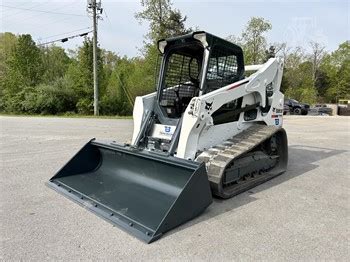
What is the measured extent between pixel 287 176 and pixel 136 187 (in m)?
2.84

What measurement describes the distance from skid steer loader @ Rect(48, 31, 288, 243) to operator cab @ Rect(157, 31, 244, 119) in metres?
0.02

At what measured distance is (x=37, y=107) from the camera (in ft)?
85.2

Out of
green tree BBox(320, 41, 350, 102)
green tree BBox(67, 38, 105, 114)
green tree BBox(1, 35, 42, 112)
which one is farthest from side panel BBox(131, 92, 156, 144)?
green tree BBox(320, 41, 350, 102)

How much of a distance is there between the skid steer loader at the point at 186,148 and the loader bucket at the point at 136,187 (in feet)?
0.04

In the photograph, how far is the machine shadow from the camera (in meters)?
3.63

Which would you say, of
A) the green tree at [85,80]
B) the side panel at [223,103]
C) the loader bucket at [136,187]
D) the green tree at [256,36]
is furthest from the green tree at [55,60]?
the side panel at [223,103]

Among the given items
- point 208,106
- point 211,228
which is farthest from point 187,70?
point 211,228

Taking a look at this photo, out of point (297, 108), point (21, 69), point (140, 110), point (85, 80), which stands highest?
point (21, 69)

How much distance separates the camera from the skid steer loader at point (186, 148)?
342 centimetres

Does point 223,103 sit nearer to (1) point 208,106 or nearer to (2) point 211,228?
(1) point 208,106

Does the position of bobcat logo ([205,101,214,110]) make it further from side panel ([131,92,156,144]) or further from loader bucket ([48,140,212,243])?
side panel ([131,92,156,144])

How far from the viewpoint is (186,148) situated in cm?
421

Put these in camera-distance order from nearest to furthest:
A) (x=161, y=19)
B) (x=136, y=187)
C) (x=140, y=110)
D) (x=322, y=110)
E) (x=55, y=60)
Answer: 1. (x=136, y=187)
2. (x=140, y=110)
3. (x=161, y=19)
4. (x=322, y=110)
5. (x=55, y=60)

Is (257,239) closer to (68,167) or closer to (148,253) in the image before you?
(148,253)
